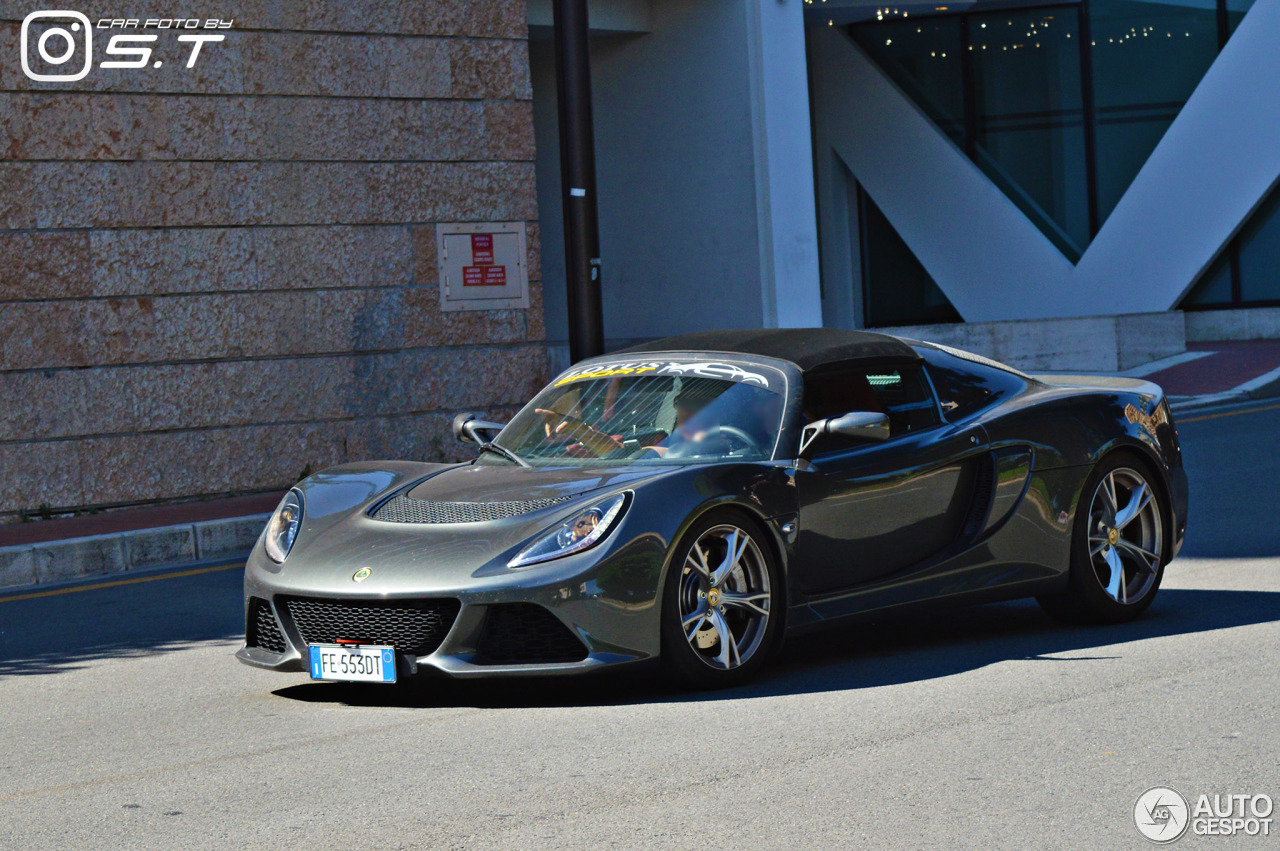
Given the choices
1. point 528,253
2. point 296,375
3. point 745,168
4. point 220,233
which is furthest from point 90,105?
point 745,168

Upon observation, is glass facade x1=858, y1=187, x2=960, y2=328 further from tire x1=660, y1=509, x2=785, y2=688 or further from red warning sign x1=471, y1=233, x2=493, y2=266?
tire x1=660, y1=509, x2=785, y2=688

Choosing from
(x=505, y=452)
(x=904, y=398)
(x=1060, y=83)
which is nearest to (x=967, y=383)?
(x=904, y=398)

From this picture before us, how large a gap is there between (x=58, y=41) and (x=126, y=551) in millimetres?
4545

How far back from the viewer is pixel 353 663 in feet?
19.4

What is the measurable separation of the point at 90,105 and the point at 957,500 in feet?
29.5

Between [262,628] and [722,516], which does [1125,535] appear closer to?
[722,516]

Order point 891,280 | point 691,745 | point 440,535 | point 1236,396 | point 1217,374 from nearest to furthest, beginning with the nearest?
point 691,745 → point 440,535 → point 1236,396 → point 1217,374 → point 891,280

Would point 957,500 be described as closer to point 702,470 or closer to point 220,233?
point 702,470

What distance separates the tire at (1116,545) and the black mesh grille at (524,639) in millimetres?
2372

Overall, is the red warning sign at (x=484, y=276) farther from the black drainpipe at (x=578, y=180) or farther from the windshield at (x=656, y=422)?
the windshield at (x=656, y=422)

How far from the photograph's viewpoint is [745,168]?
18.8 m

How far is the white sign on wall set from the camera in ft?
49.5

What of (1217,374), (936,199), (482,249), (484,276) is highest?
(936,199)

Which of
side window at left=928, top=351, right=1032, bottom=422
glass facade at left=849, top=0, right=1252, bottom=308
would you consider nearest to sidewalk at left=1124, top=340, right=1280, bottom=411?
→ glass facade at left=849, top=0, right=1252, bottom=308
